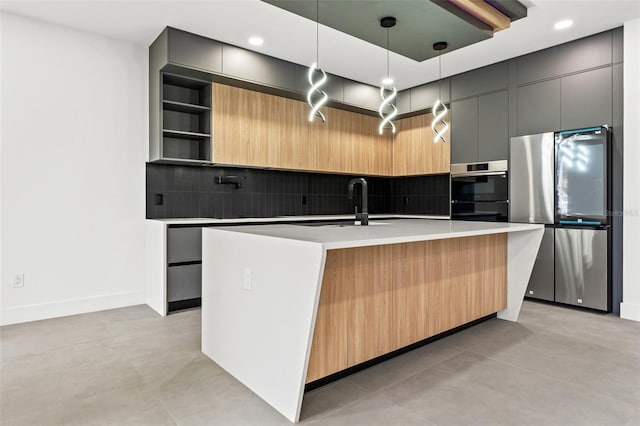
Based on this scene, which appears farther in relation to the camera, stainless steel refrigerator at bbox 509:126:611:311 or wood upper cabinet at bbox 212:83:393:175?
wood upper cabinet at bbox 212:83:393:175

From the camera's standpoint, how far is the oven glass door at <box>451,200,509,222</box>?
14.9ft

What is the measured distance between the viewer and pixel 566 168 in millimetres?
3832

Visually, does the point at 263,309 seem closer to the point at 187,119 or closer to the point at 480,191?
the point at 187,119

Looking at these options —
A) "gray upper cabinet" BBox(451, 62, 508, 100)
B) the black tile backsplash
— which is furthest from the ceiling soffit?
the black tile backsplash

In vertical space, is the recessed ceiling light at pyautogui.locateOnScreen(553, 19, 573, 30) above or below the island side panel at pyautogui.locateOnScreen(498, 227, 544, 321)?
above

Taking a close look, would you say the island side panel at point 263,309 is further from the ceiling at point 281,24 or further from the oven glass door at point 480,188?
the oven glass door at point 480,188

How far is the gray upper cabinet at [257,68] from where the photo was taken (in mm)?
4062

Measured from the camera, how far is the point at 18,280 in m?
3.43

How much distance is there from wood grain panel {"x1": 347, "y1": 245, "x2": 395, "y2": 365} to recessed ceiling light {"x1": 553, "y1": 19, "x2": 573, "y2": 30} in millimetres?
2937

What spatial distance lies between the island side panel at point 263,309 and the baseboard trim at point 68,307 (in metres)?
1.81

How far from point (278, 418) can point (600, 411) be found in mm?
1587

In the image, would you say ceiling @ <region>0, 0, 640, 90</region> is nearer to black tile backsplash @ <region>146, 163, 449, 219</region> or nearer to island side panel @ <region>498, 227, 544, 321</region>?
black tile backsplash @ <region>146, 163, 449, 219</region>

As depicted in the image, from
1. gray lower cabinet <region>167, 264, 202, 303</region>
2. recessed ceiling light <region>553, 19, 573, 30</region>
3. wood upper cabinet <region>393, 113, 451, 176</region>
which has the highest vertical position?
recessed ceiling light <region>553, 19, 573, 30</region>

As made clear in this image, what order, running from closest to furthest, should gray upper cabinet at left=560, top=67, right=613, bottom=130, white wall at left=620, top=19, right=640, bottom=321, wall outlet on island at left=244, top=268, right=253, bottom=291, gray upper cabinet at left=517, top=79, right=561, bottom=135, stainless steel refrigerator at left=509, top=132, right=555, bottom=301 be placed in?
wall outlet on island at left=244, top=268, right=253, bottom=291, white wall at left=620, top=19, right=640, bottom=321, gray upper cabinet at left=560, top=67, right=613, bottom=130, stainless steel refrigerator at left=509, top=132, right=555, bottom=301, gray upper cabinet at left=517, top=79, right=561, bottom=135
